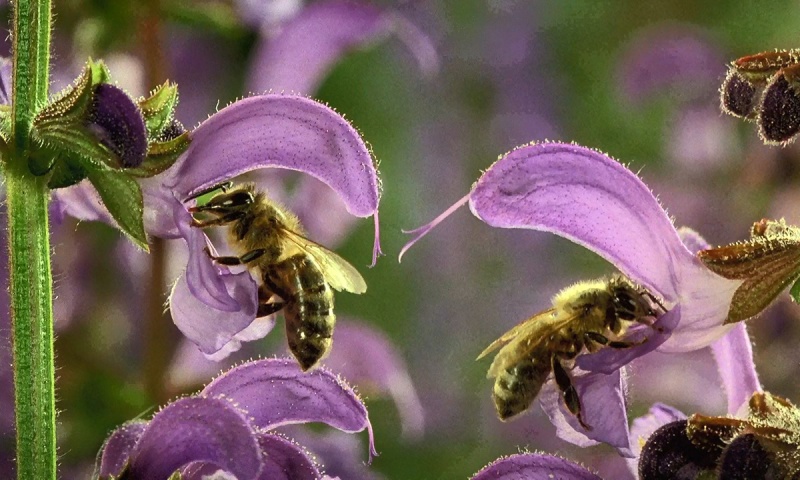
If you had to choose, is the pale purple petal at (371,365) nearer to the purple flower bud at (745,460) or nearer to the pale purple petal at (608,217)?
the pale purple petal at (608,217)

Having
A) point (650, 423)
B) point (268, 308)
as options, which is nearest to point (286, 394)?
point (268, 308)

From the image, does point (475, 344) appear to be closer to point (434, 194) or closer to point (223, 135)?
point (434, 194)

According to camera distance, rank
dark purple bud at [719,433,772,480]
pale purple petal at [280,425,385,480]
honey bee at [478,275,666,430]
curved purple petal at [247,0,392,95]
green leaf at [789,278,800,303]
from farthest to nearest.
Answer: curved purple petal at [247,0,392,95]
pale purple petal at [280,425,385,480]
honey bee at [478,275,666,430]
green leaf at [789,278,800,303]
dark purple bud at [719,433,772,480]

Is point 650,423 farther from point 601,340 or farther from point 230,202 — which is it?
point 230,202

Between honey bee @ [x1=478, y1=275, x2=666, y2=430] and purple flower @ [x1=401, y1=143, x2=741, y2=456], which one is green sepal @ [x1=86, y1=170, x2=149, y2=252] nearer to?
purple flower @ [x1=401, y1=143, x2=741, y2=456]

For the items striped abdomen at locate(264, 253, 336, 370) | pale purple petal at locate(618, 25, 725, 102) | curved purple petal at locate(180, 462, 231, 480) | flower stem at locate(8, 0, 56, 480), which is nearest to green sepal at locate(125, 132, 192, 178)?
flower stem at locate(8, 0, 56, 480)
